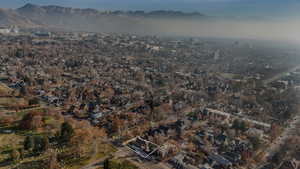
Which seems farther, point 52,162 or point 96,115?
point 96,115

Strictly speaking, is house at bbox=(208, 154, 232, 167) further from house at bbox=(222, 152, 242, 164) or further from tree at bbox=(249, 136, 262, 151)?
tree at bbox=(249, 136, 262, 151)

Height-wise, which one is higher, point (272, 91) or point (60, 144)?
point (272, 91)

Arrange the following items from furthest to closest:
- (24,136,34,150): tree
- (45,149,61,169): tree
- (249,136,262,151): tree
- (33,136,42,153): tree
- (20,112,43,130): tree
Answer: (20,112,43,130): tree < (249,136,262,151): tree < (33,136,42,153): tree < (24,136,34,150): tree < (45,149,61,169): tree

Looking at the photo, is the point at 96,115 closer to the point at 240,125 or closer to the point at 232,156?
the point at 232,156

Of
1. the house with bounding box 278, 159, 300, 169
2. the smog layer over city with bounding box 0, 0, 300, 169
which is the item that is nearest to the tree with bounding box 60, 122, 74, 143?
the smog layer over city with bounding box 0, 0, 300, 169

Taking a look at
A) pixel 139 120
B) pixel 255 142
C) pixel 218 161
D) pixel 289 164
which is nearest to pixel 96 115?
pixel 139 120

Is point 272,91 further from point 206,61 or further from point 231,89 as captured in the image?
point 206,61

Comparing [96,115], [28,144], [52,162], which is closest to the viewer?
[52,162]

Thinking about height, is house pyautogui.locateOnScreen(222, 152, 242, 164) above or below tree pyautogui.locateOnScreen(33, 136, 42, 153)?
below

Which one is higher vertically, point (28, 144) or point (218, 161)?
point (28, 144)

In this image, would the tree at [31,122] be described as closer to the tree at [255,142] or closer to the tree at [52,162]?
the tree at [52,162]

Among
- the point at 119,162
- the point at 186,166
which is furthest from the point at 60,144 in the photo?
the point at 186,166
